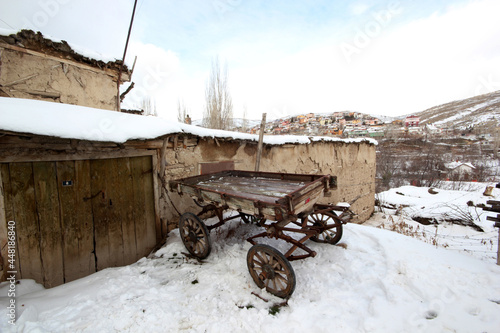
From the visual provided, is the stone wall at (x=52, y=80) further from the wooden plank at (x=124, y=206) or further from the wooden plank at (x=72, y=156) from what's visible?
the wooden plank at (x=124, y=206)

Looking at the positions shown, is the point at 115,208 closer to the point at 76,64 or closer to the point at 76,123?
the point at 76,123

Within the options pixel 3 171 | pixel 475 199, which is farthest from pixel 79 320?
pixel 475 199

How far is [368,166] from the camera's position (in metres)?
8.85

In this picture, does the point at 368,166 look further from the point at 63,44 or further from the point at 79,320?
the point at 63,44

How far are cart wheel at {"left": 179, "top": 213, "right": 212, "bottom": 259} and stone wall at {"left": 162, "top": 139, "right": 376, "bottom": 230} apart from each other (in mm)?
811

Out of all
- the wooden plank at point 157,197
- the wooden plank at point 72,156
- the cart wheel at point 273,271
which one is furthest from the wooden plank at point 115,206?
the cart wheel at point 273,271

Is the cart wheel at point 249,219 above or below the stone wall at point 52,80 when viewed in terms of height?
below

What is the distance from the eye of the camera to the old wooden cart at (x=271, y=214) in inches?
85.1

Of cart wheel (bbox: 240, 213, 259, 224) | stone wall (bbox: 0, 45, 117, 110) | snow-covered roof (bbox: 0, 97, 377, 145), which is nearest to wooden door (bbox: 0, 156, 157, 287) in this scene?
snow-covered roof (bbox: 0, 97, 377, 145)

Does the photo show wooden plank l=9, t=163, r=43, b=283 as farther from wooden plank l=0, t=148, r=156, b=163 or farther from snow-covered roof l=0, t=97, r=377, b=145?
snow-covered roof l=0, t=97, r=377, b=145

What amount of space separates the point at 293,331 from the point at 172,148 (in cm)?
342

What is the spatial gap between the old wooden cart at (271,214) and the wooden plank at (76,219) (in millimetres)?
1264

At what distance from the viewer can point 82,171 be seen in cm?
299

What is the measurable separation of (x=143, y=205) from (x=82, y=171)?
1.06 m
